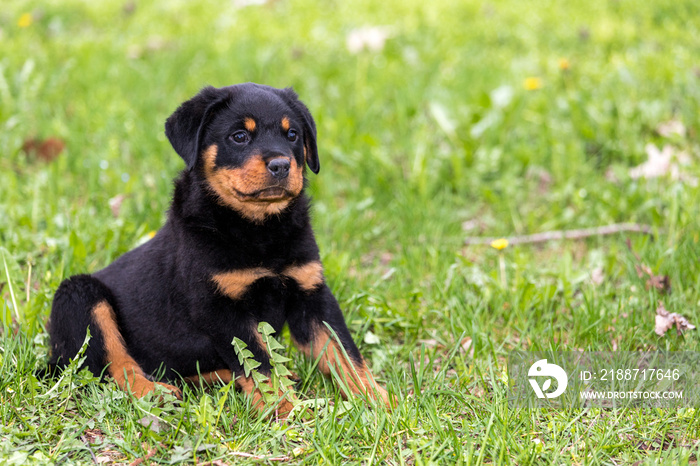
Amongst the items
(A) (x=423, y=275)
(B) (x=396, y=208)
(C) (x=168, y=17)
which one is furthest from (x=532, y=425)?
(C) (x=168, y=17)

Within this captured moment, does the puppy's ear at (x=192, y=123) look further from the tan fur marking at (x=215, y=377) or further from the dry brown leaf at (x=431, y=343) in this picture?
the dry brown leaf at (x=431, y=343)

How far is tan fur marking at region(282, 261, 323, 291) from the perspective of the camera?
2.77 meters

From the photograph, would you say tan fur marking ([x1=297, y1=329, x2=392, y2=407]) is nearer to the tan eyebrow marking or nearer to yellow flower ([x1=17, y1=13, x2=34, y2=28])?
the tan eyebrow marking

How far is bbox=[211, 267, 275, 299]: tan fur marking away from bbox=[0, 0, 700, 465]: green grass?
39 cm

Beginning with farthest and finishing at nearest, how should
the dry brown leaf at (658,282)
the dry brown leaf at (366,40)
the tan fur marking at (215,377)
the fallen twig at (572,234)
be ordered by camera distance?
the dry brown leaf at (366,40) → the fallen twig at (572,234) → the dry brown leaf at (658,282) → the tan fur marking at (215,377)

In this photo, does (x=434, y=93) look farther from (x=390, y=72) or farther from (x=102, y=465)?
(x=102, y=465)

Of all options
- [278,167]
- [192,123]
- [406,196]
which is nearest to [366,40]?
[406,196]

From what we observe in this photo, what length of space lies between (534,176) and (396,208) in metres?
1.12

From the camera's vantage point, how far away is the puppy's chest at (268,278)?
2.66 metres

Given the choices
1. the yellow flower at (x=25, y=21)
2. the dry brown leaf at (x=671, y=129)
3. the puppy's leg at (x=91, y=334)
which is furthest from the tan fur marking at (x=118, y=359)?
the yellow flower at (x=25, y=21)

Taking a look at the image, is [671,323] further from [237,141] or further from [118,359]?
[118,359]

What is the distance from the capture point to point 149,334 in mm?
2928

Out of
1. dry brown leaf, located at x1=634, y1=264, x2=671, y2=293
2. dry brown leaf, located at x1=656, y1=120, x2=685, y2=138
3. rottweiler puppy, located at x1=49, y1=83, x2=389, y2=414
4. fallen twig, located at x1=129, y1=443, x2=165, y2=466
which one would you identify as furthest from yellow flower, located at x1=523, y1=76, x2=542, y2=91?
fallen twig, located at x1=129, y1=443, x2=165, y2=466

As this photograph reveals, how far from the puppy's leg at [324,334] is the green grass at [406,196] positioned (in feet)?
0.48
